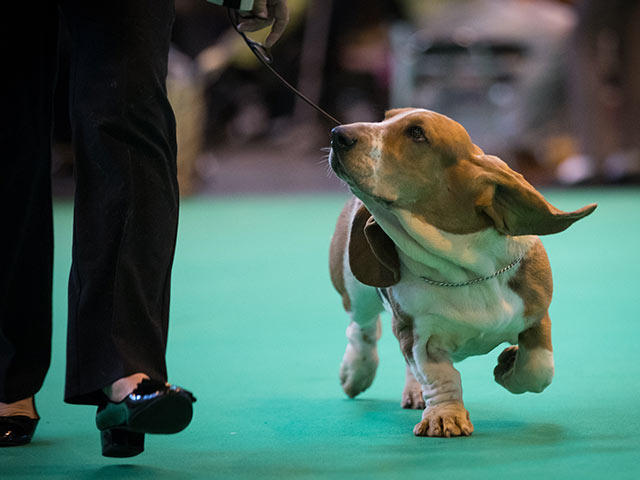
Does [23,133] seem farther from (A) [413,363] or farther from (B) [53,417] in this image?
(A) [413,363]

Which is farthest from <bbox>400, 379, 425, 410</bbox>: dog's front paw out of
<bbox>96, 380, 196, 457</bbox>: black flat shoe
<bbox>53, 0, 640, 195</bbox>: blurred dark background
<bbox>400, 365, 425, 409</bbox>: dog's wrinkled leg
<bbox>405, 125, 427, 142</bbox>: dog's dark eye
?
<bbox>53, 0, 640, 195</bbox>: blurred dark background

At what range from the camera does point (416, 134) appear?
6.31 ft

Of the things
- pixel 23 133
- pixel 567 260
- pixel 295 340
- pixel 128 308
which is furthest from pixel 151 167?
pixel 567 260

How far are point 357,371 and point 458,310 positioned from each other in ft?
1.51

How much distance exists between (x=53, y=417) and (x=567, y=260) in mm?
3184

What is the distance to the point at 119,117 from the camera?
1700 millimetres

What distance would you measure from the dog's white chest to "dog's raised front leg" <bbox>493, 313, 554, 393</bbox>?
53 mm

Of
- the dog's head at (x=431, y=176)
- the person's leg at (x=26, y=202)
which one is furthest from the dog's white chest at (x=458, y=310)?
the person's leg at (x=26, y=202)

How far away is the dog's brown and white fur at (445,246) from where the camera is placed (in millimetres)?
1889

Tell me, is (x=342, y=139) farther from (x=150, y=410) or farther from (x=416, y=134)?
(x=150, y=410)

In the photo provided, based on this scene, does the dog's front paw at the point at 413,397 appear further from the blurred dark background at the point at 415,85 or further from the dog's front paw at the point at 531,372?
the blurred dark background at the point at 415,85

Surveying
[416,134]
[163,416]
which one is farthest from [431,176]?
[163,416]

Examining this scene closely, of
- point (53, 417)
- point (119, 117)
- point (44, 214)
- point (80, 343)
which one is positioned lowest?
point (53, 417)

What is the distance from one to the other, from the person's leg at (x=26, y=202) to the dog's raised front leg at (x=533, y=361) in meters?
0.95
